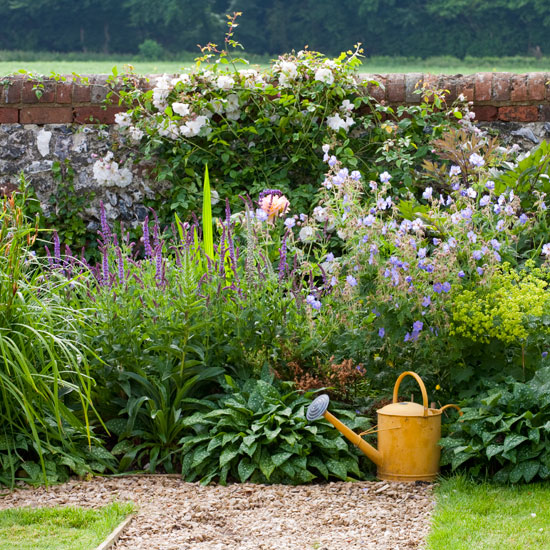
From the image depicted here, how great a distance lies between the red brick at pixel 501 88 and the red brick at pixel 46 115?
3.15 meters

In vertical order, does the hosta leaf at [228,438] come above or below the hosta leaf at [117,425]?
above

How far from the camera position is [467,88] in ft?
18.5

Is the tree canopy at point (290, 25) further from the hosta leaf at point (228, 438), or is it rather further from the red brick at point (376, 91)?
the hosta leaf at point (228, 438)

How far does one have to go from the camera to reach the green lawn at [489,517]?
2.52 metres

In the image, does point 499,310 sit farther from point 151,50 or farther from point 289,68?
point 151,50

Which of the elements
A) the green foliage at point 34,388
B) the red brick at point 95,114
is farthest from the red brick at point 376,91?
the green foliage at point 34,388

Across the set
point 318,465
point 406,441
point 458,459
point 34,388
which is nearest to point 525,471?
point 458,459

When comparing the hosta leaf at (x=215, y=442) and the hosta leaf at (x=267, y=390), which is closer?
the hosta leaf at (x=215, y=442)

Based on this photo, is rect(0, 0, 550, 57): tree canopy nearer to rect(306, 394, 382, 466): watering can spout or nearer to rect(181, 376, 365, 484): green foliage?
rect(181, 376, 365, 484): green foliage

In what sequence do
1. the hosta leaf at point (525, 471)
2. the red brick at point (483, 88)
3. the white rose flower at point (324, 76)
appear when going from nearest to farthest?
the hosta leaf at point (525, 471) < the white rose flower at point (324, 76) < the red brick at point (483, 88)

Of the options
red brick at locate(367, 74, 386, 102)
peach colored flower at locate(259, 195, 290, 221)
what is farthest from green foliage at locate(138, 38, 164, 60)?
peach colored flower at locate(259, 195, 290, 221)

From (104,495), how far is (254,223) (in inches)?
63.9

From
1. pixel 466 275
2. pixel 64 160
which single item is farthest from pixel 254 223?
pixel 64 160

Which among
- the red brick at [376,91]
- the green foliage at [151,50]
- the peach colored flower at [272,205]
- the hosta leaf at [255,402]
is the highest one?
the green foliage at [151,50]
